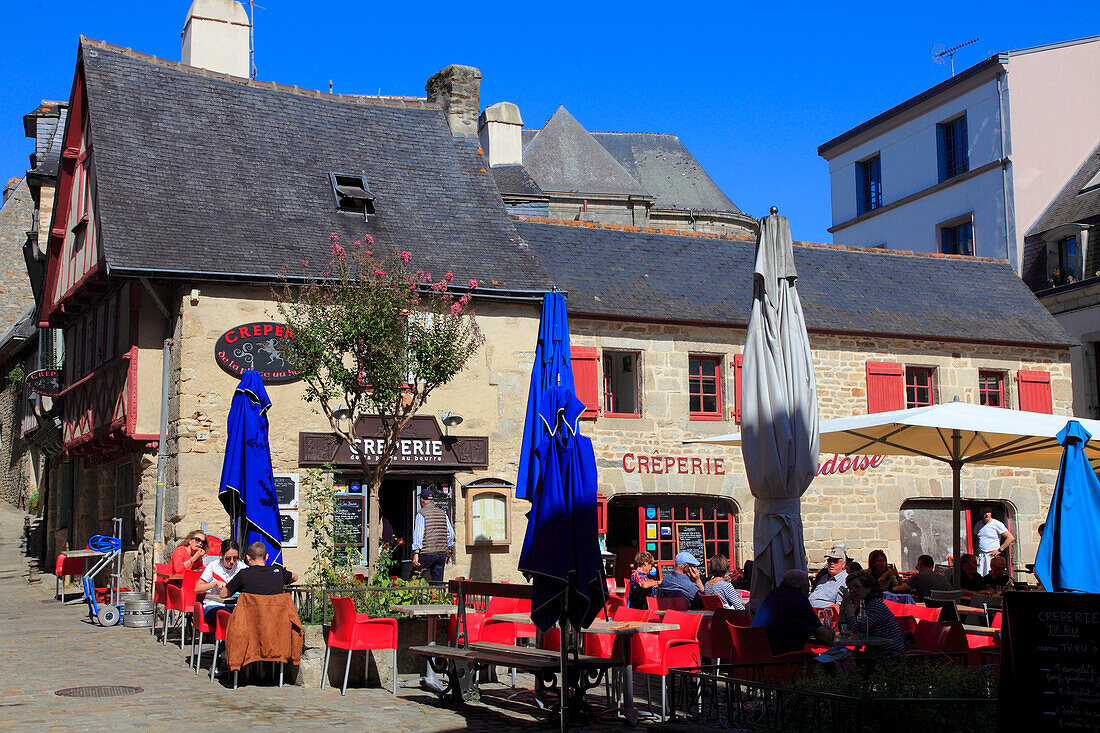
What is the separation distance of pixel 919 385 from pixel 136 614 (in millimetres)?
12829

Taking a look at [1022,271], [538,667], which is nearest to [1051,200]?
[1022,271]

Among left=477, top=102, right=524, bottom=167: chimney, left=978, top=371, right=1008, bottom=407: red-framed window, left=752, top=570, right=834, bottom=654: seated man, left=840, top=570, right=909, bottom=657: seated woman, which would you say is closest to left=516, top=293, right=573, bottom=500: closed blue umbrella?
left=752, top=570, right=834, bottom=654: seated man

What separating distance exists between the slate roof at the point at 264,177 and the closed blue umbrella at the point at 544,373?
745 centimetres

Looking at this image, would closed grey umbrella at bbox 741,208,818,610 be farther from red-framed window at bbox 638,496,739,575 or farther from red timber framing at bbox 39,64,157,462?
red timber framing at bbox 39,64,157,462

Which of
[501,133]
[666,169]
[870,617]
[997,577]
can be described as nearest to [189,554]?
[870,617]

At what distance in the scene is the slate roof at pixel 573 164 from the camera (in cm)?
3494

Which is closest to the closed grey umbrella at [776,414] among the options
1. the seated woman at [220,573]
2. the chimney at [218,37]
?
the seated woman at [220,573]

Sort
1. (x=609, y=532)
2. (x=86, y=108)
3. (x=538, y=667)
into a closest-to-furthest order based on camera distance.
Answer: (x=538, y=667), (x=86, y=108), (x=609, y=532)

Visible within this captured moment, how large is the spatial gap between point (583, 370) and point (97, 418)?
283 inches

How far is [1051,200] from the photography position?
26906mm

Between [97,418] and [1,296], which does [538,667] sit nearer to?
[97,418]

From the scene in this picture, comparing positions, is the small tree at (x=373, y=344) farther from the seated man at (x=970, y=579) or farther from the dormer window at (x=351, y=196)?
the seated man at (x=970, y=579)

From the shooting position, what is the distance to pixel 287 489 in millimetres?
14625

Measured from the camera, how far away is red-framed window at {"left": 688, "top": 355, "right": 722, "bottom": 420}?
17.9 metres
